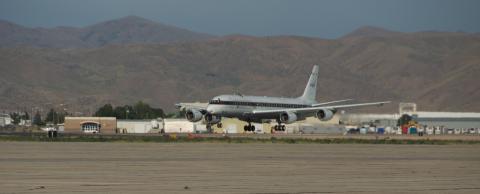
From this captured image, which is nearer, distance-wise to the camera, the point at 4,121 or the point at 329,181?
the point at 329,181

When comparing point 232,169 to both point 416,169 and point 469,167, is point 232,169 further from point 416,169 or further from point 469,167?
point 469,167

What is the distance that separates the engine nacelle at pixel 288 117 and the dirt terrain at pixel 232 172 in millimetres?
44353

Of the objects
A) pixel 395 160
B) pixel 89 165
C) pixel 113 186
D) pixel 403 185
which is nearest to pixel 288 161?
pixel 395 160

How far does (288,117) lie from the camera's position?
315 ft

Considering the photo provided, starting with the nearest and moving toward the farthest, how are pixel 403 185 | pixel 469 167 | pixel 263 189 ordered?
pixel 263 189
pixel 403 185
pixel 469 167

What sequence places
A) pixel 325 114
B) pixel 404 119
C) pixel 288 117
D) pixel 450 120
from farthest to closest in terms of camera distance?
pixel 450 120 → pixel 404 119 → pixel 325 114 → pixel 288 117

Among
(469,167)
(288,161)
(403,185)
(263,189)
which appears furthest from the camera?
(288,161)

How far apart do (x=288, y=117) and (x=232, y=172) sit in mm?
60229

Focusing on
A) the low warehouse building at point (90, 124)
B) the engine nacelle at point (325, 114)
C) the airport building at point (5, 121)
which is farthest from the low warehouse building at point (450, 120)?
the airport building at point (5, 121)

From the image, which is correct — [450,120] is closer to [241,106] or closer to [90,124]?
[90,124]

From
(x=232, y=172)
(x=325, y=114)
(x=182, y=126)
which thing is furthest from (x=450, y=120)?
(x=232, y=172)

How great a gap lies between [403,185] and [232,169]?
325 inches

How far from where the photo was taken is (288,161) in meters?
43.7

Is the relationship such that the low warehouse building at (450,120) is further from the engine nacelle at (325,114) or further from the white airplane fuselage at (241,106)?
the white airplane fuselage at (241,106)
